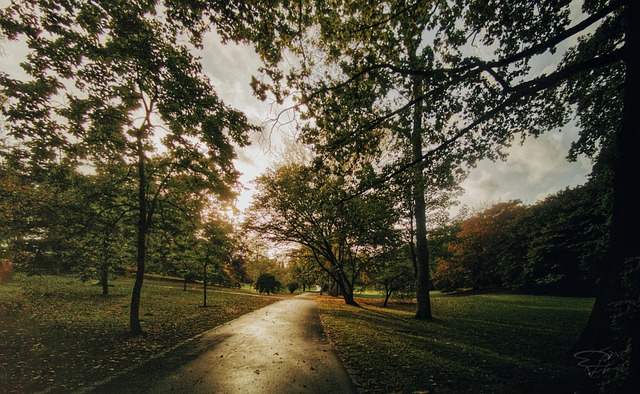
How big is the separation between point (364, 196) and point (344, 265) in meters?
17.0

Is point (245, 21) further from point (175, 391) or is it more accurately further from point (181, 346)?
point (181, 346)

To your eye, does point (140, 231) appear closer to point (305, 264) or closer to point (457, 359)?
point (457, 359)

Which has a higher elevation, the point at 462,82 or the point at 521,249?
the point at 462,82

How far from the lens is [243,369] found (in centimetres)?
526

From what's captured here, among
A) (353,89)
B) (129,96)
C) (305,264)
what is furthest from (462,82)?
(305,264)

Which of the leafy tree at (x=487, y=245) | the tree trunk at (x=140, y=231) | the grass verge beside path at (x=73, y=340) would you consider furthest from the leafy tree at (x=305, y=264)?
the leafy tree at (x=487, y=245)

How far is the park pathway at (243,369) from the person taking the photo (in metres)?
4.33

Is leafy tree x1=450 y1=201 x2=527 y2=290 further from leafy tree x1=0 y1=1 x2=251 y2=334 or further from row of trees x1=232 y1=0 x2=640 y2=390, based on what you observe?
leafy tree x1=0 y1=1 x2=251 y2=334

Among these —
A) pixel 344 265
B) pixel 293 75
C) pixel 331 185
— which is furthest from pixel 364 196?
pixel 344 265

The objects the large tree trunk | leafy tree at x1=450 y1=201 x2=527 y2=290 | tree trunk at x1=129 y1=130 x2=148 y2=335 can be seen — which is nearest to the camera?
the large tree trunk

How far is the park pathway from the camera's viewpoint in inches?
171

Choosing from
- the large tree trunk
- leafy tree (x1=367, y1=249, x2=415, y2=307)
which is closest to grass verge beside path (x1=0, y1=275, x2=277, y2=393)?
the large tree trunk

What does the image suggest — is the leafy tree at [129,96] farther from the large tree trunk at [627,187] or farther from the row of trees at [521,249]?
the row of trees at [521,249]

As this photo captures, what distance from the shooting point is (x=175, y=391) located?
13.8ft
